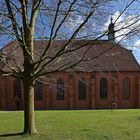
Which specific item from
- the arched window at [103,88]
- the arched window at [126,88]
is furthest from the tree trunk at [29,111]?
the arched window at [126,88]

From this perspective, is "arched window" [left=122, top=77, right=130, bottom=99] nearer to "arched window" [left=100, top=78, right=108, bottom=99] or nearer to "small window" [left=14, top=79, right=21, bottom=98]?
"arched window" [left=100, top=78, right=108, bottom=99]

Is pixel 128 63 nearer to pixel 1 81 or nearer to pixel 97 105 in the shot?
pixel 97 105

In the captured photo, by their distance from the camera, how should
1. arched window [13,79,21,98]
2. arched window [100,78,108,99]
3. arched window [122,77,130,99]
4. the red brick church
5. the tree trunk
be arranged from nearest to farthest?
the tree trunk
the red brick church
arched window [13,79,21,98]
arched window [100,78,108,99]
arched window [122,77,130,99]

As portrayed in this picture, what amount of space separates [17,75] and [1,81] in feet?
148

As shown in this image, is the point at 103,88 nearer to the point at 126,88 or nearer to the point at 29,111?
the point at 126,88

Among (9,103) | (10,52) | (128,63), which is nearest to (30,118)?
(10,52)

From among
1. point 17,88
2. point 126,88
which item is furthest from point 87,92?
point 17,88

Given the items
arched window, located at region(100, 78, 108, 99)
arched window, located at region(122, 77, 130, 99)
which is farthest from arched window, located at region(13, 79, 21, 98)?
arched window, located at region(122, 77, 130, 99)

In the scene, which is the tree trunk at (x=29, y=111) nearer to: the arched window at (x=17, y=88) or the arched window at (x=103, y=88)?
the arched window at (x=17, y=88)

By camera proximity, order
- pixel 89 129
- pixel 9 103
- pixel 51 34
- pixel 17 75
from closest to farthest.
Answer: pixel 51 34 → pixel 17 75 → pixel 89 129 → pixel 9 103

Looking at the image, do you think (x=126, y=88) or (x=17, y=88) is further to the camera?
(x=126, y=88)

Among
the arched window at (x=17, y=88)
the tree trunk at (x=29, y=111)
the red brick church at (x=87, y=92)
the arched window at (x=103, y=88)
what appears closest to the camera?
the tree trunk at (x=29, y=111)

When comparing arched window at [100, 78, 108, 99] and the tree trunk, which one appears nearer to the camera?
the tree trunk

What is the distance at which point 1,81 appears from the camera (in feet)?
205
